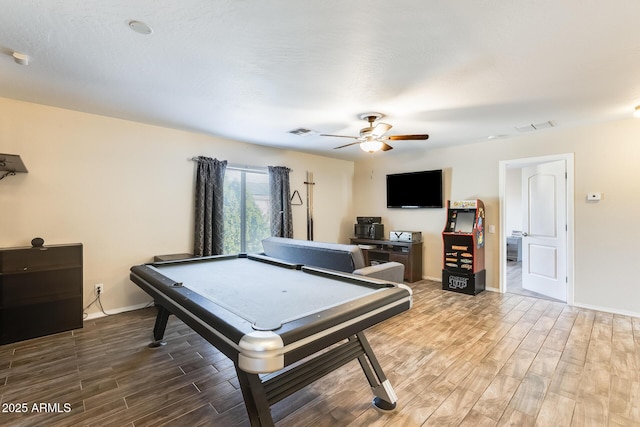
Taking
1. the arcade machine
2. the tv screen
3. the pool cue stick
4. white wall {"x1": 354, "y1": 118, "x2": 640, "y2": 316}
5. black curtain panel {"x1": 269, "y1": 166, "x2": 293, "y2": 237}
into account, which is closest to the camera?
white wall {"x1": 354, "y1": 118, "x2": 640, "y2": 316}

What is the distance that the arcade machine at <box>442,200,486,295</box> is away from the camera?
462 centimetres

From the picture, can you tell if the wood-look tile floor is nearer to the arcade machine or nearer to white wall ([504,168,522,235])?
the arcade machine

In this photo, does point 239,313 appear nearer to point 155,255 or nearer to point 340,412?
point 340,412

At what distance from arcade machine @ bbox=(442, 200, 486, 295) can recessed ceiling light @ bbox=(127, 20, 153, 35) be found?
4632 millimetres

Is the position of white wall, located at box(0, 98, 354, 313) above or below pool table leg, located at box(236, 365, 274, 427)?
above

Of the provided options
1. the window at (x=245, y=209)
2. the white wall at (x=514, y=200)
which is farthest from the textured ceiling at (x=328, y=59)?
the white wall at (x=514, y=200)

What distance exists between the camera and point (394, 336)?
3.13m

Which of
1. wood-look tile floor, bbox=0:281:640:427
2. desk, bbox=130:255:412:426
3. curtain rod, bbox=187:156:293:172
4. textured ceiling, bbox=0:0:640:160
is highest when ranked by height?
textured ceiling, bbox=0:0:640:160

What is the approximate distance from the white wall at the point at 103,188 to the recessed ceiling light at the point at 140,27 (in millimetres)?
2367

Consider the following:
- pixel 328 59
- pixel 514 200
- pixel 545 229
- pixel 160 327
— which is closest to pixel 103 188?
pixel 160 327

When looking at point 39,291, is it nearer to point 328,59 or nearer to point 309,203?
point 328,59

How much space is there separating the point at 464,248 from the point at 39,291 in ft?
18.2

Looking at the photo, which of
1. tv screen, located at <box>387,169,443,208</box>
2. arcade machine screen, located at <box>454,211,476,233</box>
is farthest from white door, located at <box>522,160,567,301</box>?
tv screen, located at <box>387,169,443,208</box>

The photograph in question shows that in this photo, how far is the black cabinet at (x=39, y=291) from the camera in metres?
2.94
